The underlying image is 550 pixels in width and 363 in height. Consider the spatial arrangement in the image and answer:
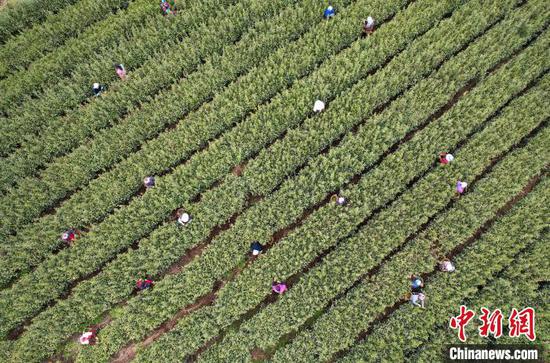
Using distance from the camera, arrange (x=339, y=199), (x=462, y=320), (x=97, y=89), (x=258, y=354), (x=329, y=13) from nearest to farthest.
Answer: (x=462, y=320) → (x=258, y=354) → (x=339, y=199) → (x=97, y=89) → (x=329, y=13)

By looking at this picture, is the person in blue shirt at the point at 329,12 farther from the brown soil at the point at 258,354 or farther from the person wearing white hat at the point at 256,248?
the brown soil at the point at 258,354

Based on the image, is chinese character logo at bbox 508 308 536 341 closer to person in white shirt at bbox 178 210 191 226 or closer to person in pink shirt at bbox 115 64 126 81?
person in white shirt at bbox 178 210 191 226

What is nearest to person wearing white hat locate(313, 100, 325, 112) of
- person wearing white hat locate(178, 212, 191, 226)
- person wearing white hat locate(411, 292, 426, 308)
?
person wearing white hat locate(178, 212, 191, 226)

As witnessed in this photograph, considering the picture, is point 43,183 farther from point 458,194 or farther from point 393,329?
point 458,194

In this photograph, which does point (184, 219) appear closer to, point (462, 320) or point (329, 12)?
point (329, 12)

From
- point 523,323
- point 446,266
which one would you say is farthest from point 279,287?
point 523,323

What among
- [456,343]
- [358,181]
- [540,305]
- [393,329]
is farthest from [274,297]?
[540,305]
